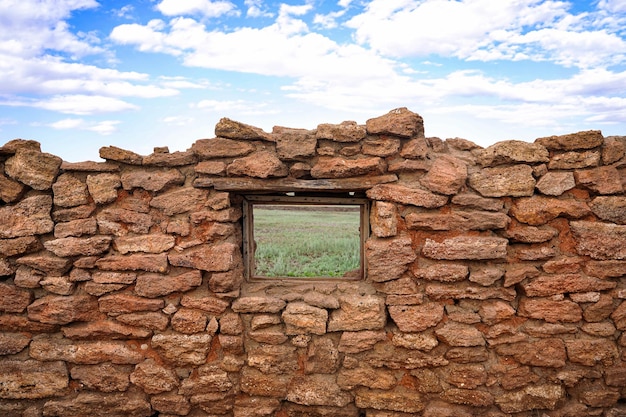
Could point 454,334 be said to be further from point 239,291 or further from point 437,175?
point 239,291

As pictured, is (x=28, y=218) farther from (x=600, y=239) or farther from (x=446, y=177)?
(x=600, y=239)

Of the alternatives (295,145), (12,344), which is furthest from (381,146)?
(12,344)

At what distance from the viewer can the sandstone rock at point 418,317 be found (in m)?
3.35

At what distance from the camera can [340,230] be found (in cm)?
984

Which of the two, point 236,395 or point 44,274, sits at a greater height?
point 44,274

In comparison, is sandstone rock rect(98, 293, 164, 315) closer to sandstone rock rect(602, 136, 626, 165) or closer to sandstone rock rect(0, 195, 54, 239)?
sandstone rock rect(0, 195, 54, 239)

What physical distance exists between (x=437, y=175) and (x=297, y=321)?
5.15 ft

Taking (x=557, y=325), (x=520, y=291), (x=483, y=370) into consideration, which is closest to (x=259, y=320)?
(x=483, y=370)

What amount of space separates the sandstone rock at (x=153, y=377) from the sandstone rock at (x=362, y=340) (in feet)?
4.70

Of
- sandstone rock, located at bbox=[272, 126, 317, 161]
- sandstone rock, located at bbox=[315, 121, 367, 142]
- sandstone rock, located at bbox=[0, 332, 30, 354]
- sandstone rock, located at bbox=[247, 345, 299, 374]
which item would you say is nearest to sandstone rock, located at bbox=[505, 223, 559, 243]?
sandstone rock, located at bbox=[315, 121, 367, 142]

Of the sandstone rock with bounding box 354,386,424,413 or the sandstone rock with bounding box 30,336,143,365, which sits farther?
the sandstone rock with bounding box 30,336,143,365

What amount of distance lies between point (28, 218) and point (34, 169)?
15.7 inches

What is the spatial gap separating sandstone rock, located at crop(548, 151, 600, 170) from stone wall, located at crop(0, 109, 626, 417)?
1cm

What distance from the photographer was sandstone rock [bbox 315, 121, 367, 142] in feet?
10.9
